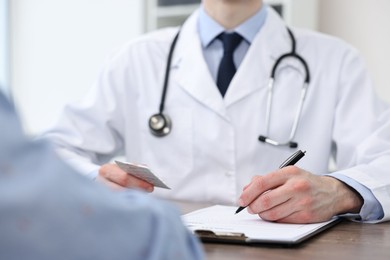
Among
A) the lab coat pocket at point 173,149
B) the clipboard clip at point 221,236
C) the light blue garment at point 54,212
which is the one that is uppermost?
the light blue garment at point 54,212

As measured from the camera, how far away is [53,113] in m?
2.92

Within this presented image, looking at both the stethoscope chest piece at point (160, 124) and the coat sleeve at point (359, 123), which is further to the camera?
the stethoscope chest piece at point (160, 124)

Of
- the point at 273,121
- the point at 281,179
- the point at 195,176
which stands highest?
the point at 281,179

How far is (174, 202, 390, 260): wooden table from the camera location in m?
0.73

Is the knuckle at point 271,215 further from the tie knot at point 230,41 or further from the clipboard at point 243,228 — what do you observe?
the tie knot at point 230,41

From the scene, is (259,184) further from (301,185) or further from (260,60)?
(260,60)

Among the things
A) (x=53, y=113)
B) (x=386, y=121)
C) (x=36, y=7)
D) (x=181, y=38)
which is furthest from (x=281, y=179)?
(x=36, y=7)

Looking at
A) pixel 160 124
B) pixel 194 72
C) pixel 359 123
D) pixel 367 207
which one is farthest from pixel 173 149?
pixel 367 207

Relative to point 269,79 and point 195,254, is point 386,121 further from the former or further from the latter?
point 195,254

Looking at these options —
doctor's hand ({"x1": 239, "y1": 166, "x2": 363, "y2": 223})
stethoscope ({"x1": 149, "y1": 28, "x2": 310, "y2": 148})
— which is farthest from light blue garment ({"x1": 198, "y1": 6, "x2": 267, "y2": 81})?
doctor's hand ({"x1": 239, "y1": 166, "x2": 363, "y2": 223})

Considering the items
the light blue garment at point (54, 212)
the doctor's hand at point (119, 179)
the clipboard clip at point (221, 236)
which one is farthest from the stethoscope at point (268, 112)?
the light blue garment at point (54, 212)

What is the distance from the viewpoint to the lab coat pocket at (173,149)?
147 centimetres

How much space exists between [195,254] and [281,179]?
54cm

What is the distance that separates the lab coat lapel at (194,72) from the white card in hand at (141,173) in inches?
16.6
